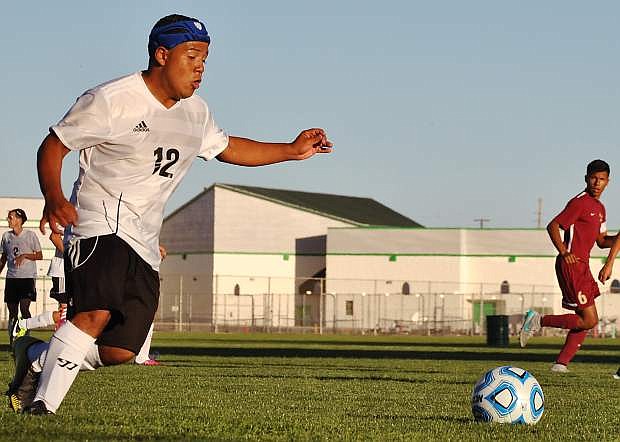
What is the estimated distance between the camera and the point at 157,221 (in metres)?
7.50

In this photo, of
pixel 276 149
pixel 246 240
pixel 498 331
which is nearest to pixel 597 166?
pixel 276 149

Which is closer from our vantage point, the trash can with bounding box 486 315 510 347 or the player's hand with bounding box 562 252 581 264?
the player's hand with bounding box 562 252 581 264

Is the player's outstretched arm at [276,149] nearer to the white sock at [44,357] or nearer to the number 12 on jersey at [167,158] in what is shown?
the number 12 on jersey at [167,158]

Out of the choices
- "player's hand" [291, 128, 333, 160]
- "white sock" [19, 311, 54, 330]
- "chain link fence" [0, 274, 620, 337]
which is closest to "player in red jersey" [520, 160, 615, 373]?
"player's hand" [291, 128, 333, 160]

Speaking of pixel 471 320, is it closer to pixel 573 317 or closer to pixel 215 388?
pixel 573 317

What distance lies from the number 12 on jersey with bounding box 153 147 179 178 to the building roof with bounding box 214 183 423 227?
253 ft

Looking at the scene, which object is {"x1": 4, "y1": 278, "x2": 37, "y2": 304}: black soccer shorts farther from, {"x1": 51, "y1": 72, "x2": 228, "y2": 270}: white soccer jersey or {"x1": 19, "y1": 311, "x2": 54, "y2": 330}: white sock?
{"x1": 51, "y1": 72, "x2": 228, "y2": 270}: white soccer jersey

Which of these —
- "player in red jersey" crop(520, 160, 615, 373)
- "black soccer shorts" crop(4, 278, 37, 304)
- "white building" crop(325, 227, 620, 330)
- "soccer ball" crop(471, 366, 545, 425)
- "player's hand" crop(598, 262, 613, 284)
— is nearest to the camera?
"soccer ball" crop(471, 366, 545, 425)

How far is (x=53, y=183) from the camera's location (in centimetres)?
687

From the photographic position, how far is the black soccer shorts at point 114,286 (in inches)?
282

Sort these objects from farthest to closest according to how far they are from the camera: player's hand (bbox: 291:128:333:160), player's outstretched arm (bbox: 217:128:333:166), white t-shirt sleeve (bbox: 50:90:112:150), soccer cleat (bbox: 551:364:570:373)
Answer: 1. soccer cleat (bbox: 551:364:570:373)
2. player's hand (bbox: 291:128:333:160)
3. player's outstretched arm (bbox: 217:128:333:166)
4. white t-shirt sleeve (bbox: 50:90:112:150)

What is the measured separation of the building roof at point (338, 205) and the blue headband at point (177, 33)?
77.3m

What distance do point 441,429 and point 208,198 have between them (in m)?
77.3

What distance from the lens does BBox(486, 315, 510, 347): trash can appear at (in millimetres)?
37500
